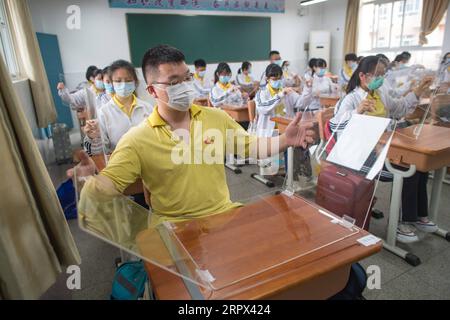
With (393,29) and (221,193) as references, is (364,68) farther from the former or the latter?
(393,29)

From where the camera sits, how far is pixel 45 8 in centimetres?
589

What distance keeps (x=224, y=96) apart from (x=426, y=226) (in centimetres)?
329

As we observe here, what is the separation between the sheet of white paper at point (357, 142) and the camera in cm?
126

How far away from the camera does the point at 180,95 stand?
141cm

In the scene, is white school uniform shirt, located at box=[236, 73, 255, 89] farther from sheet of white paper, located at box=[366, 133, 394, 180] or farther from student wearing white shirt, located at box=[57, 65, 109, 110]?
sheet of white paper, located at box=[366, 133, 394, 180]

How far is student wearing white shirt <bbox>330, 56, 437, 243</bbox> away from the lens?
2020mm

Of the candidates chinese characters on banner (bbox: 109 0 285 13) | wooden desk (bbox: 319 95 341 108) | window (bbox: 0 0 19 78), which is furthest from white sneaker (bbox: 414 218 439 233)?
chinese characters on banner (bbox: 109 0 285 13)

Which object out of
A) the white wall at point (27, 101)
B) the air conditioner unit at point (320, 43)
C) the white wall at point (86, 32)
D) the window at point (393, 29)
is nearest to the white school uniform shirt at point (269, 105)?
the white wall at point (27, 101)

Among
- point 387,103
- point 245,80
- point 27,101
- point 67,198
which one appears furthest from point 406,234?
point 245,80

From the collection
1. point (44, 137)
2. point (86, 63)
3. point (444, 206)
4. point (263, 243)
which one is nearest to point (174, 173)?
point (263, 243)

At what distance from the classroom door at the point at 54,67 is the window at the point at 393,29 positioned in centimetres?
743

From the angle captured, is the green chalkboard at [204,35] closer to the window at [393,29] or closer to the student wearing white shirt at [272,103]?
the window at [393,29]

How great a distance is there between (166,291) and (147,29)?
702cm
